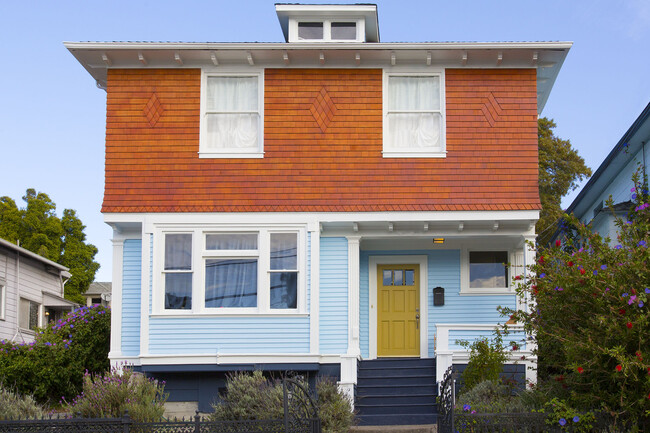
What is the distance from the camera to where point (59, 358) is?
16703 millimetres

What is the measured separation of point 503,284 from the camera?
16719 mm

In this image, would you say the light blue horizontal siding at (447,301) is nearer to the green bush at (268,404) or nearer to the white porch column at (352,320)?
the white porch column at (352,320)

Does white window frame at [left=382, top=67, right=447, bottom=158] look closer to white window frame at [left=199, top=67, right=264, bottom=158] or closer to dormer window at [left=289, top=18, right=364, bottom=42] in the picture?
dormer window at [left=289, top=18, right=364, bottom=42]

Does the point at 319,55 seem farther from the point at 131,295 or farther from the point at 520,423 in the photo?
the point at 520,423

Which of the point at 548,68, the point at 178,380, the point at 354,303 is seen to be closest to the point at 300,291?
the point at 354,303

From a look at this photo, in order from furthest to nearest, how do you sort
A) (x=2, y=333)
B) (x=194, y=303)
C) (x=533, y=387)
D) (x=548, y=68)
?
(x=2, y=333) → (x=548, y=68) → (x=194, y=303) → (x=533, y=387)

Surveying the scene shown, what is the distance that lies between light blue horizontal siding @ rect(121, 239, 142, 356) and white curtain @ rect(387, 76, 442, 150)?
5.17 meters

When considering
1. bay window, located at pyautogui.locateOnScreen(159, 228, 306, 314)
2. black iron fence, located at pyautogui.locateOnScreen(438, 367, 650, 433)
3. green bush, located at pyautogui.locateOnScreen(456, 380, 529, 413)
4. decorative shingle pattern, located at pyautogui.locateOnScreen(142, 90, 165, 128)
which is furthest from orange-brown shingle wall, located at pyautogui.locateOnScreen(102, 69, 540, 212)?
black iron fence, located at pyautogui.locateOnScreen(438, 367, 650, 433)

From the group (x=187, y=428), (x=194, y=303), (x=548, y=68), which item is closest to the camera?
(x=187, y=428)

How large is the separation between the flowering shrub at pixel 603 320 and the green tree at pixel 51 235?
3121 centimetres

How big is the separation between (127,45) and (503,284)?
333 inches

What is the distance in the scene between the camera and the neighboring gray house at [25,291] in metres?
24.2

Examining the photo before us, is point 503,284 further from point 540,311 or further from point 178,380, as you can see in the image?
point 178,380

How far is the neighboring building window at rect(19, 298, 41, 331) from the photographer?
84.4ft
